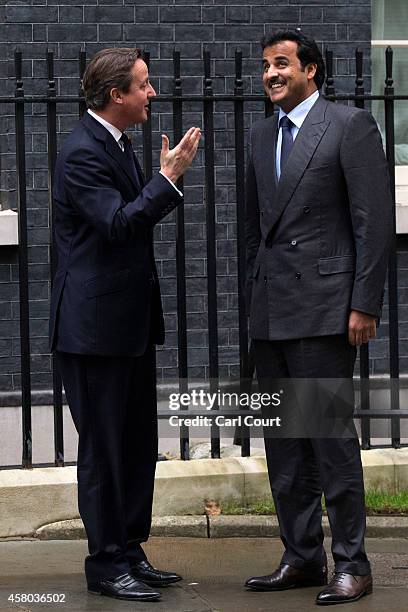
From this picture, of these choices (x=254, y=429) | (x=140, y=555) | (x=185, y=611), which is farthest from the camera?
(x=254, y=429)

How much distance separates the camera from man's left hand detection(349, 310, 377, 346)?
197 inches

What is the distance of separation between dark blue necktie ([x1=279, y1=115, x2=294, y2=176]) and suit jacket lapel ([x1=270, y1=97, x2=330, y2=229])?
6 cm

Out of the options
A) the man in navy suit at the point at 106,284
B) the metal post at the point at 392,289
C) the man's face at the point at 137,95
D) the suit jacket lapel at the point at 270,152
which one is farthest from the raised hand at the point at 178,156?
the metal post at the point at 392,289

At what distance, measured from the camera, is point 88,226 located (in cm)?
509

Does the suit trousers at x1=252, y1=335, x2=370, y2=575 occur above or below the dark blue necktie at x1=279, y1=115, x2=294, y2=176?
below

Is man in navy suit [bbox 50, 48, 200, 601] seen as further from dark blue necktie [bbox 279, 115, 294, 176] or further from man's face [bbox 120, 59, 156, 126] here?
dark blue necktie [bbox 279, 115, 294, 176]

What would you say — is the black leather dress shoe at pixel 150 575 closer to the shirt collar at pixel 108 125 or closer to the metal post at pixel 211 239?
the metal post at pixel 211 239

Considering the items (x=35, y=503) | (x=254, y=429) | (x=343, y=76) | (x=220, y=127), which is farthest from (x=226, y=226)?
(x=35, y=503)

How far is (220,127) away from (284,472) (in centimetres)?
313

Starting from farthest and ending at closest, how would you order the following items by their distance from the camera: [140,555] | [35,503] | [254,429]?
1. [254,429]
2. [35,503]
3. [140,555]

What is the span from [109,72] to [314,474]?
1733mm

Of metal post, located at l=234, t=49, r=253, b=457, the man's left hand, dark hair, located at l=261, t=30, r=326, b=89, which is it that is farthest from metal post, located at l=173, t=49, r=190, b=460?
the man's left hand

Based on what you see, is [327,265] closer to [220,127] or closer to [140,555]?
[140,555]

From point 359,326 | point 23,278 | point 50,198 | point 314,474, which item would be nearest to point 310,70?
point 359,326
